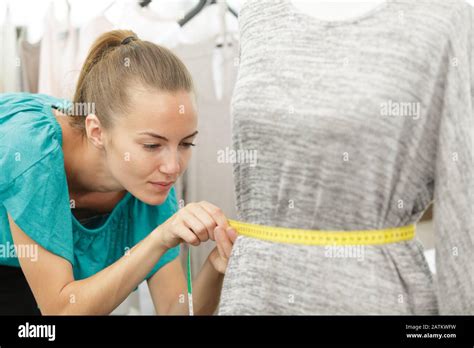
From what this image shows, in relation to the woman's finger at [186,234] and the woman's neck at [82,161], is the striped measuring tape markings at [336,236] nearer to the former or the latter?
the woman's finger at [186,234]

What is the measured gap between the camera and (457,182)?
2.07 feet

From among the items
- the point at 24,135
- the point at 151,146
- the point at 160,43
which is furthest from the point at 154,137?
the point at 160,43

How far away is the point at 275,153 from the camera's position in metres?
0.67

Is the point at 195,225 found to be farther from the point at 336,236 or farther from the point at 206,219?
the point at 336,236

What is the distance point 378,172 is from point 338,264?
0.38ft

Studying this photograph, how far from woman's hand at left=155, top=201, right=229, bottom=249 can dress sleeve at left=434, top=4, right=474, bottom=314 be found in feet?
0.90

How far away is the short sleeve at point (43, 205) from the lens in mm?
940

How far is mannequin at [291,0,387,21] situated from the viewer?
688mm

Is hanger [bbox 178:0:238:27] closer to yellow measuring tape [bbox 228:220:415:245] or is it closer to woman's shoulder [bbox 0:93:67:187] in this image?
woman's shoulder [bbox 0:93:67:187]

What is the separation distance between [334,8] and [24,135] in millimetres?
567

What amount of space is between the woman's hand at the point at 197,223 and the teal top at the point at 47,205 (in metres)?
0.25

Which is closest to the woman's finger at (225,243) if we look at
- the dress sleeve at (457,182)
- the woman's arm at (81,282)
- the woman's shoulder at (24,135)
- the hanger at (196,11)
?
the woman's arm at (81,282)
